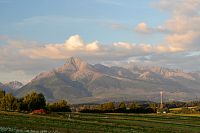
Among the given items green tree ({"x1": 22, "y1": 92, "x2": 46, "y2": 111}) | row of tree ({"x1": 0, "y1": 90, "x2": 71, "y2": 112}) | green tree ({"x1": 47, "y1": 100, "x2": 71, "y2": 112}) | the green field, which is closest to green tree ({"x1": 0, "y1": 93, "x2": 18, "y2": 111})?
row of tree ({"x1": 0, "y1": 90, "x2": 71, "y2": 112})

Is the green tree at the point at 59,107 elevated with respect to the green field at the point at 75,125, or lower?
elevated

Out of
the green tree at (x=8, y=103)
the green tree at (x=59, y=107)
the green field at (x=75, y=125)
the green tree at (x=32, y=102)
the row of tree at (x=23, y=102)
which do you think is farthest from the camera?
the green tree at (x=59, y=107)

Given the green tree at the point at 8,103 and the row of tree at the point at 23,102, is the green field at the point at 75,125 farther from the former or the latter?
the green tree at the point at 8,103

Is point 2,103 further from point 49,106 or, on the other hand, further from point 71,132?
point 71,132

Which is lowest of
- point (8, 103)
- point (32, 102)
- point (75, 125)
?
point (75, 125)

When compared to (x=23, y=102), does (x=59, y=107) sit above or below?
below

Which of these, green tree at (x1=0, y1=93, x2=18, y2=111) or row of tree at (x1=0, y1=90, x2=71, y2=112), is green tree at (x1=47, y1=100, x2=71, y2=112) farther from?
green tree at (x1=0, y1=93, x2=18, y2=111)

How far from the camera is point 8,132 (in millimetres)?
36688

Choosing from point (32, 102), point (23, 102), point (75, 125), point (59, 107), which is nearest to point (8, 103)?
point (23, 102)

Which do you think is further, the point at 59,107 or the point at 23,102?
the point at 59,107

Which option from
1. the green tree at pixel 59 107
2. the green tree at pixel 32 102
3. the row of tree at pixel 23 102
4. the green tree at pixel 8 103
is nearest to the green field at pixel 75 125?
the row of tree at pixel 23 102

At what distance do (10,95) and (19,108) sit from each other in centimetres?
878

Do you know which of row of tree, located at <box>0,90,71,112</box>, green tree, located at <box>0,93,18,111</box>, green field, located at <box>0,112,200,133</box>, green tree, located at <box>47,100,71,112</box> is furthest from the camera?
green tree, located at <box>47,100,71,112</box>

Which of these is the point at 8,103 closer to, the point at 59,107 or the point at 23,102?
the point at 23,102
